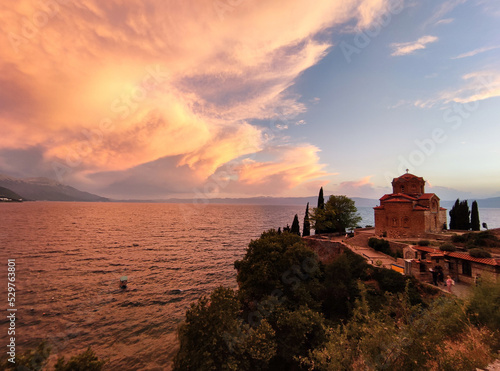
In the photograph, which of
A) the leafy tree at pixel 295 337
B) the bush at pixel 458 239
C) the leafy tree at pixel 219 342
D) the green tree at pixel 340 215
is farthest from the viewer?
the green tree at pixel 340 215

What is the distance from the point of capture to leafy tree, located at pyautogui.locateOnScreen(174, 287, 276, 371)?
12906mm

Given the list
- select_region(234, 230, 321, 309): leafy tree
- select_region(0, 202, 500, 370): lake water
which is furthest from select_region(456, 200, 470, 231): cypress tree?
select_region(0, 202, 500, 370): lake water

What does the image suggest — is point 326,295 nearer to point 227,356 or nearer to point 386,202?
point 227,356

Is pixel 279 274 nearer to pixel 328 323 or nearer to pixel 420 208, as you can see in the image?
pixel 328 323

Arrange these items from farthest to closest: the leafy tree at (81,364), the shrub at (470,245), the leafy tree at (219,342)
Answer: the shrub at (470,245) → the leafy tree at (219,342) → the leafy tree at (81,364)

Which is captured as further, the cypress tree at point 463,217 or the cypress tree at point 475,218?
the cypress tree at point 463,217

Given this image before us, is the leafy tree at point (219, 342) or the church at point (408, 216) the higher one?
the church at point (408, 216)

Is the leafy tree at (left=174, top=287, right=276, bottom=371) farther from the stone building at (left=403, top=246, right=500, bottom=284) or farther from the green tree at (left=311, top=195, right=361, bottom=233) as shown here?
the green tree at (left=311, top=195, right=361, bottom=233)

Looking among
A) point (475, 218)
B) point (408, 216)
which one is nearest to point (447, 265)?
point (408, 216)

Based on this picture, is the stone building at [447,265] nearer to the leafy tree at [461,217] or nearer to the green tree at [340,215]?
the green tree at [340,215]

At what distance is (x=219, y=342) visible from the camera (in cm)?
1377

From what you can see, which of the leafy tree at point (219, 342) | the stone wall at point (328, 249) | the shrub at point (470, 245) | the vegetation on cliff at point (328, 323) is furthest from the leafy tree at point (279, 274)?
the shrub at point (470, 245)

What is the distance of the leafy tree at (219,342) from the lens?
12.9m

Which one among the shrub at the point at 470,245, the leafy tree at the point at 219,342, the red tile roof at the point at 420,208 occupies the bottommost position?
the leafy tree at the point at 219,342
